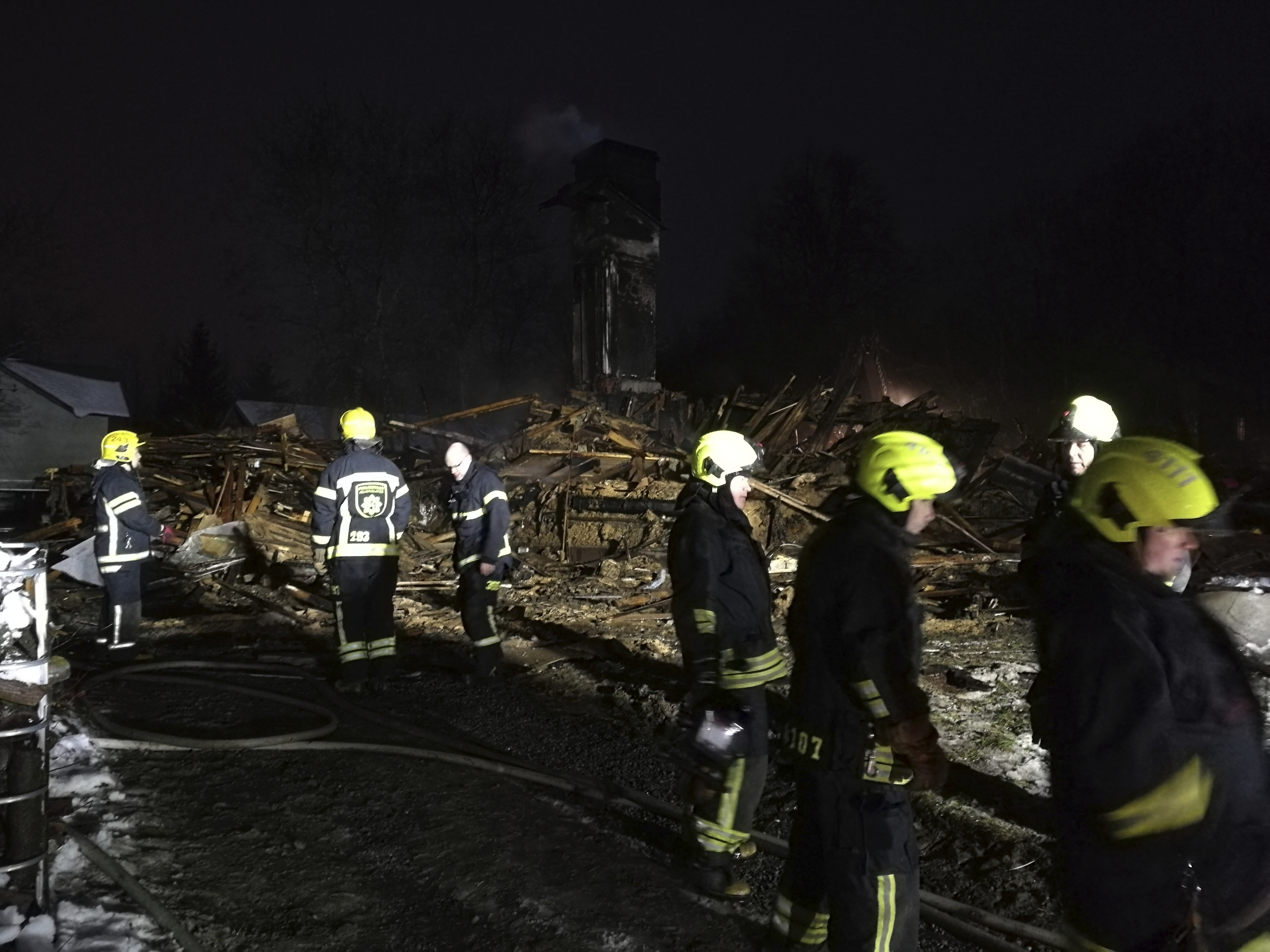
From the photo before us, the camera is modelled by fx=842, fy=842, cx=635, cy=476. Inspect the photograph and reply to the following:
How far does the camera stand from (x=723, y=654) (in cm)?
351

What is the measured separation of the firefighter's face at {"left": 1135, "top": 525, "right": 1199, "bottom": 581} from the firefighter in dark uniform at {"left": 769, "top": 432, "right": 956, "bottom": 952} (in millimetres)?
748

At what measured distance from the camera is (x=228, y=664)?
6.73 meters

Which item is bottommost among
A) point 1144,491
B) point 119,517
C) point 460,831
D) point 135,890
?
point 460,831

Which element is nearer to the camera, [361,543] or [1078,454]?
[1078,454]

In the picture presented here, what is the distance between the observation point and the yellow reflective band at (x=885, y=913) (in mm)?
2381

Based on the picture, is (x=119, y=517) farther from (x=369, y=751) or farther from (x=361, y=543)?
(x=369, y=751)

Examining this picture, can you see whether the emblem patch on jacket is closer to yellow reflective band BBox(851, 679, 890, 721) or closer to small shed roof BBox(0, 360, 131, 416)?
yellow reflective band BBox(851, 679, 890, 721)

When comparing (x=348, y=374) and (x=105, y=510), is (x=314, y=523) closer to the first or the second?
(x=105, y=510)

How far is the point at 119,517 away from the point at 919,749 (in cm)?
681

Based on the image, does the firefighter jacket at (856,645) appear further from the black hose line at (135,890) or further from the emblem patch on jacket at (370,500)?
the emblem patch on jacket at (370,500)

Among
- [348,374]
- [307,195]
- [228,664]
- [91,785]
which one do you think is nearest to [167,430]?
[348,374]

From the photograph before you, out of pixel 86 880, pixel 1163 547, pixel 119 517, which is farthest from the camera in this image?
pixel 119 517

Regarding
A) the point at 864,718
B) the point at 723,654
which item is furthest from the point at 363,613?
the point at 864,718

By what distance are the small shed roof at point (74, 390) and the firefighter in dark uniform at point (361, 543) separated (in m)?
34.9
